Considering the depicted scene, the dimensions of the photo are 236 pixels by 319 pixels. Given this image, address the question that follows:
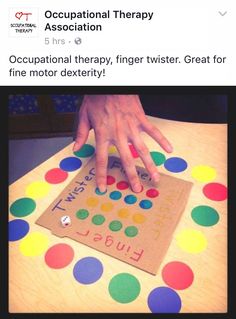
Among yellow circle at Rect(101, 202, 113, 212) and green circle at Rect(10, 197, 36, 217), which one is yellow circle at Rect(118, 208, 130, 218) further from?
green circle at Rect(10, 197, 36, 217)

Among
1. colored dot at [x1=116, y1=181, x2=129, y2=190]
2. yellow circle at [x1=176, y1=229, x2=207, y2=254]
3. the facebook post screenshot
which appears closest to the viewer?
the facebook post screenshot

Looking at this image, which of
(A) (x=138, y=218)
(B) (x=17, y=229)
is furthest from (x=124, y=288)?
(B) (x=17, y=229)

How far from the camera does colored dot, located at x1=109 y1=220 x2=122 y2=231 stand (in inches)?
23.9

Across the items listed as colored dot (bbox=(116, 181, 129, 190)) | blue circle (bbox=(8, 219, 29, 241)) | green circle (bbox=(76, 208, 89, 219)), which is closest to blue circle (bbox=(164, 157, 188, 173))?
colored dot (bbox=(116, 181, 129, 190))

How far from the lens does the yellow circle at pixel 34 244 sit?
591 mm

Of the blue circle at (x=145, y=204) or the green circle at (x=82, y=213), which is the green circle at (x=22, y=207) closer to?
the green circle at (x=82, y=213)

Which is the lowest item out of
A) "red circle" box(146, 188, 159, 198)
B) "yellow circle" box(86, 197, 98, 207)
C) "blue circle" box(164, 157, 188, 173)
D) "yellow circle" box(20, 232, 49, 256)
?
"yellow circle" box(20, 232, 49, 256)

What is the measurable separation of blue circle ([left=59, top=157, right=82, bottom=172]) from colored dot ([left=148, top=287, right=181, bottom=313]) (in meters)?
0.34

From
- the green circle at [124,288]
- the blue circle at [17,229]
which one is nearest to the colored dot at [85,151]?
the blue circle at [17,229]

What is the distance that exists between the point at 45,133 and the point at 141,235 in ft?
Result: 4.86
